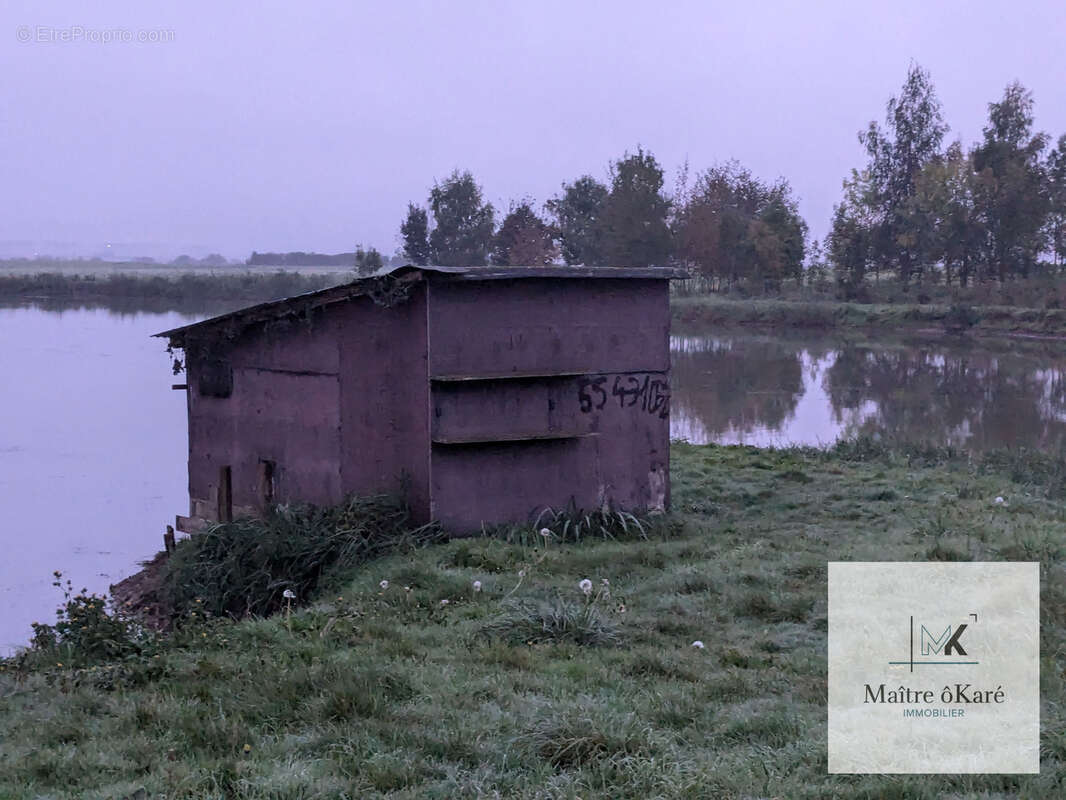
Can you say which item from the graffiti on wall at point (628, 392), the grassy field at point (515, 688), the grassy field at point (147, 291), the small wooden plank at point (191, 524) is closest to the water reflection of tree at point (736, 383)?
the graffiti on wall at point (628, 392)

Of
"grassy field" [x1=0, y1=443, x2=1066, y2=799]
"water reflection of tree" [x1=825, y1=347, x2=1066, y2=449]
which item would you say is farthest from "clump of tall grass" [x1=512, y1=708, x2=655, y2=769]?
"water reflection of tree" [x1=825, y1=347, x2=1066, y2=449]

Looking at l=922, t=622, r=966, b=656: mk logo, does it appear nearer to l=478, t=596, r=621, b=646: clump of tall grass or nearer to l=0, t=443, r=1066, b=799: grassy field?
l=0, t=443, r=1066, b=799: grassy field

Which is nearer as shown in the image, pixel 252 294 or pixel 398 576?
pixel 398 576

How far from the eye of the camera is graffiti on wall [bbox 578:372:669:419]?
1226 cm

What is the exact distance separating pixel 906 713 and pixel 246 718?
364 centimetres

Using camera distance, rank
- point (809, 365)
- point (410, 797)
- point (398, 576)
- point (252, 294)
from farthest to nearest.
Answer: point (252, 294)
point (809, 365)
point (398, 576)
point (410, 797)

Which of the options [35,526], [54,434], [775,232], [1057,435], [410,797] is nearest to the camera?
[410,797]

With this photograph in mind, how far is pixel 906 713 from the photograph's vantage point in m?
6.13

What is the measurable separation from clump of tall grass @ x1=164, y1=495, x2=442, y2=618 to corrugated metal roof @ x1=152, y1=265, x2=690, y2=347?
2242 millimetres

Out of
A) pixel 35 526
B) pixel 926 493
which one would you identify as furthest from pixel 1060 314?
pixel 35 526

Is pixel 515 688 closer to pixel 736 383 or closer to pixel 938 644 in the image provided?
pixel 938 644

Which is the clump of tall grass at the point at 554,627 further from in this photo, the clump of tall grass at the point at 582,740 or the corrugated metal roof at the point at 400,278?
the corrugated metal roof at the point at 400,278

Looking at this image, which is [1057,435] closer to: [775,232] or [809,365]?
[809,365]

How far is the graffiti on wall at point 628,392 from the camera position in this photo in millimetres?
12258
